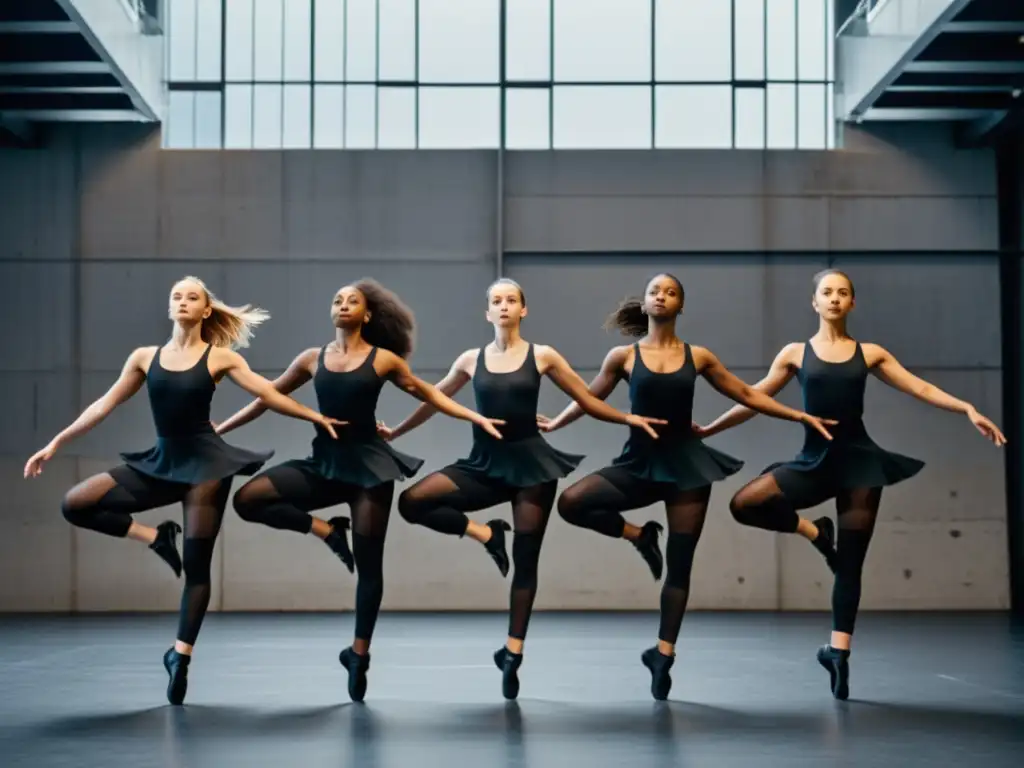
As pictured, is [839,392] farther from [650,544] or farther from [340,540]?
[340,540]

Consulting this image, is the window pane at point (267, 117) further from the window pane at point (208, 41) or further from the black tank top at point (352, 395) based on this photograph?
the black tank top at point (352, 395)

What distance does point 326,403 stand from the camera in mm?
5734

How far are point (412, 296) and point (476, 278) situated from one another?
463 mm

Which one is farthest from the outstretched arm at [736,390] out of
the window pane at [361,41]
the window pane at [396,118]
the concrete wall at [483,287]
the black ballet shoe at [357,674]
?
the window pane at [361,41]

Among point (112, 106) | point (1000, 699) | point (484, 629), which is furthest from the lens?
point (112, 106)

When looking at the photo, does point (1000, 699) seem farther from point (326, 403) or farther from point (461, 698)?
point (326, 403)

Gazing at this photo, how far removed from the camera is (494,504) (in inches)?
225

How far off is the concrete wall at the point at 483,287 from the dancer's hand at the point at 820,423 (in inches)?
173

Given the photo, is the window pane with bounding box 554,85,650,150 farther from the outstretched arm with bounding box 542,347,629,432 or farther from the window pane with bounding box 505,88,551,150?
the outstretched arm with bounding box 542,347,629,432

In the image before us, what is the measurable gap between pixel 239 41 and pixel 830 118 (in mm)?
4186

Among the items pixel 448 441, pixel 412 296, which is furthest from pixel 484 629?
pixel 412 296

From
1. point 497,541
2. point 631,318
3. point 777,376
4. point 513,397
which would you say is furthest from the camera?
point 631,318

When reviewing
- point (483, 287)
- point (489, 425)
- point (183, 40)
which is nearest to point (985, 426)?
point (489, 425)

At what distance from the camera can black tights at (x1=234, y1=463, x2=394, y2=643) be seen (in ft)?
18.3
